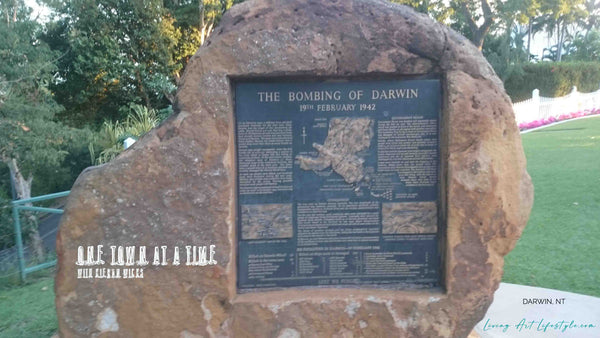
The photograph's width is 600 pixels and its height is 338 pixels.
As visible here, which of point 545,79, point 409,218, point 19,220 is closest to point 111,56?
point 19,220

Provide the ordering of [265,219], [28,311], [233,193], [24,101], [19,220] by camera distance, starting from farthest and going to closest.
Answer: [24,101], [19,220], [28,311], [265,219], [233,193]

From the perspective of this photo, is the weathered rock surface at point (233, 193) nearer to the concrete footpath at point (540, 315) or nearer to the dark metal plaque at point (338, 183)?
the dark metal plaque at point (338, 183)

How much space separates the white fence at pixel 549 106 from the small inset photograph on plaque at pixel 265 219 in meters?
16.6

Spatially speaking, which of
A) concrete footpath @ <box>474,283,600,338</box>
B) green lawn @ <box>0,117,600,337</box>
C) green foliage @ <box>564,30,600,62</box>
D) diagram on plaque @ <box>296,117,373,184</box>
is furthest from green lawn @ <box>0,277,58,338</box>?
green foliage @ <box>564,30,600,62</box>

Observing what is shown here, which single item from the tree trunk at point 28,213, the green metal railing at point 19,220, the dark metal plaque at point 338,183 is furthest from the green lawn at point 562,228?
the tree trunk at point 28,213

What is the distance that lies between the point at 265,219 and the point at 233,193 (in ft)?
0.98

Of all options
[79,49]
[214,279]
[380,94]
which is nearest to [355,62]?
[380,94]

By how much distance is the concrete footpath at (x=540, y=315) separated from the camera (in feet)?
13.7

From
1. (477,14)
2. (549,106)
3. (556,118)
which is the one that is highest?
(477,14)

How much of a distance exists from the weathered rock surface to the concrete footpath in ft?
3.48

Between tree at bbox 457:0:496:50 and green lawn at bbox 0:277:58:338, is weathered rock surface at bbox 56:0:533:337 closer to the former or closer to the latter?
green lawn at bbox 0:277:58:338

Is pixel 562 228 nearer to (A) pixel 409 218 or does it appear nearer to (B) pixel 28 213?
(A) pixel 409 218

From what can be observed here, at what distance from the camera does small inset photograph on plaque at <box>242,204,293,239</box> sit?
3.50 meters

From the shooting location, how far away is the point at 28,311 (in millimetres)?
4891
